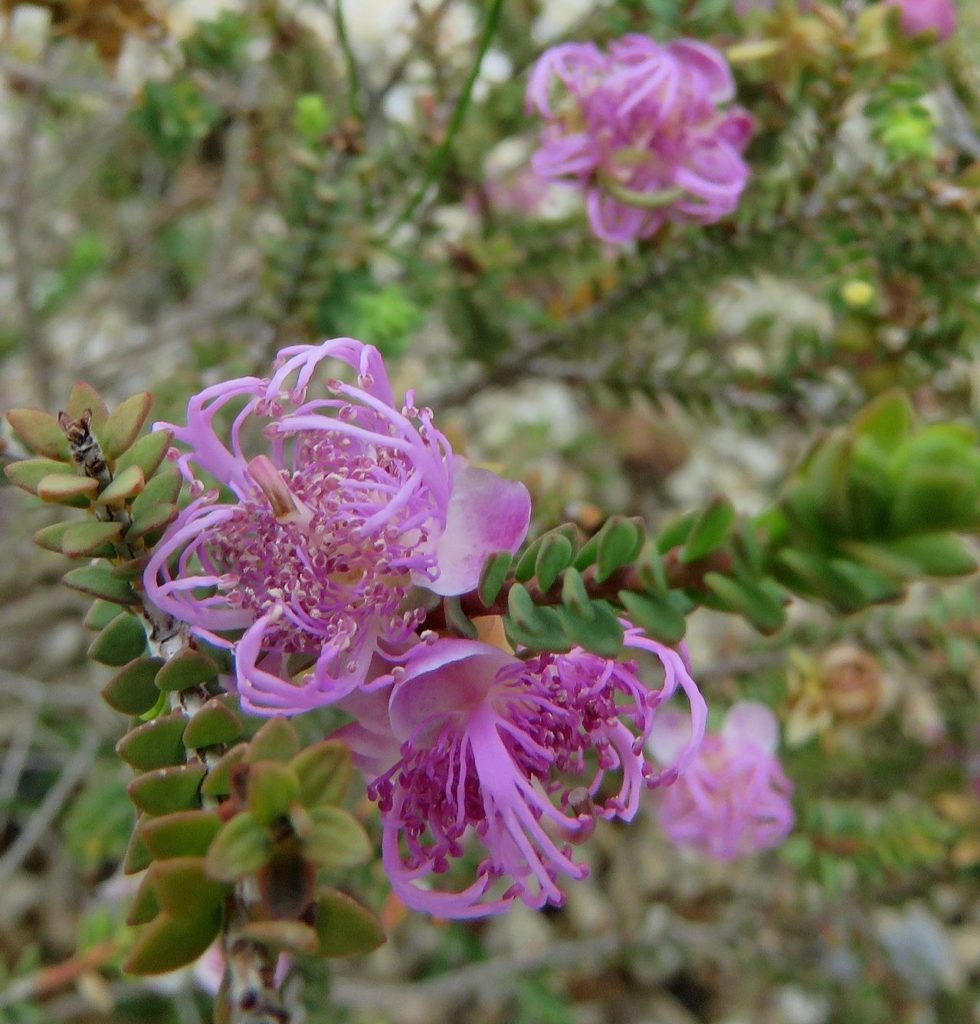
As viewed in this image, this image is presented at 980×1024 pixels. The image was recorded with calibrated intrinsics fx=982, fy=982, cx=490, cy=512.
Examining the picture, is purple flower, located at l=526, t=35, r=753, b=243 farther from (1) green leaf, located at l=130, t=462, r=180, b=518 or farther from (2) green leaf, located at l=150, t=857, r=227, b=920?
(2) green leaf, located at l=150, t=857, r=227, b=920

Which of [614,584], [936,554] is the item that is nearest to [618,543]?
[614,584]

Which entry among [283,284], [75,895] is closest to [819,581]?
[283,284]

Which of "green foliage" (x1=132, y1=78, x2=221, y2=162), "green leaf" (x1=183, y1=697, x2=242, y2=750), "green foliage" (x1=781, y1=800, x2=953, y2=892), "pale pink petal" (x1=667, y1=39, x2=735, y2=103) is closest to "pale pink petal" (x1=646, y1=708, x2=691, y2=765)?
"green foliage" (x1=781, y1=800, x2=953, y2=892)

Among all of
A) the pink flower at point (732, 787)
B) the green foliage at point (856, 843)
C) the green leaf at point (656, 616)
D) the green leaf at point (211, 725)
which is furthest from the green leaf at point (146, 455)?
the green foliage at point (856, 843)

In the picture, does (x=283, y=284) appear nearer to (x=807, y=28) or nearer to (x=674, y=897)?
(x=807, y=28)

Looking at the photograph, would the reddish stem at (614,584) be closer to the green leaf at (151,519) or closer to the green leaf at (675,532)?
the green leaf at (675,532)

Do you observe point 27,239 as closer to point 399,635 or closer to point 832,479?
point 399,635
